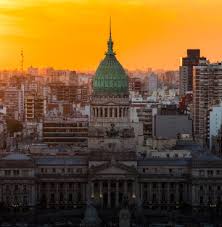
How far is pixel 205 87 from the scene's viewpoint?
6196 inches

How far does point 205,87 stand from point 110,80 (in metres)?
48.6

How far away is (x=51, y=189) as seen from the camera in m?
104

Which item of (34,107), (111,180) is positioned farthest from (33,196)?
(34,107)

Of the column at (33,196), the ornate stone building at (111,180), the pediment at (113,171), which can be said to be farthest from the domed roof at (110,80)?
the column at (33,196)

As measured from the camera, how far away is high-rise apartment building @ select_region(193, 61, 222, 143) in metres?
155

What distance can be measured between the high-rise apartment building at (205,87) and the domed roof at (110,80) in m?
43.8

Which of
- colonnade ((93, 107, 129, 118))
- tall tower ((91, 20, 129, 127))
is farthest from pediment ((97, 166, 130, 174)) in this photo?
colonnade ((93, 107, 129, 118))

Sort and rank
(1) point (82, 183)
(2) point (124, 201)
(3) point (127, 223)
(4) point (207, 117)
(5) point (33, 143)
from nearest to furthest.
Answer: (3) point (127, 223), (2) point (124, 201), (1) point (82, 183), (5) point (33, 143), (4) point (207, 117)

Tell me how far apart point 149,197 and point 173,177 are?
7.89 feet

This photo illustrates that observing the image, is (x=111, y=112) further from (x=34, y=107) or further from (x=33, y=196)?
(x=34, y=107)

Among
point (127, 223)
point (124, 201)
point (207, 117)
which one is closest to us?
point (127, 223)

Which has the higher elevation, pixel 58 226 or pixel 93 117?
pixel 93 117

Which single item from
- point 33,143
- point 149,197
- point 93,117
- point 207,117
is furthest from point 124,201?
point 207,117

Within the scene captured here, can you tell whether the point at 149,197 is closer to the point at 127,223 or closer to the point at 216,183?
the point at 216,183
